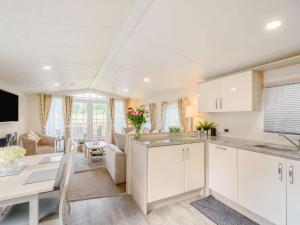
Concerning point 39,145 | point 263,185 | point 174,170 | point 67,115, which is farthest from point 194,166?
point 67,115

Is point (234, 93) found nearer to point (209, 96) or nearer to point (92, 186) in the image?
point (209, 96)

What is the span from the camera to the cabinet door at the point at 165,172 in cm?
233

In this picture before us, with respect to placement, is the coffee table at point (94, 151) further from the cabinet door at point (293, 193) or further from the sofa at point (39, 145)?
the cabinet door at point (293, 193)

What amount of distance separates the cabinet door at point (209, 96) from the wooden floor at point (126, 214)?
5.46 feet

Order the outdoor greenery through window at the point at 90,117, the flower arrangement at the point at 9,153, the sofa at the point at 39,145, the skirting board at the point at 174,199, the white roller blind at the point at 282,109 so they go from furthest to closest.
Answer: the outdoor greenery through window at the point at 90,117 → the sofa at the point at 39,145 → the skirting board at the point at 174,199 → the white roller blind at the point at 282,109 → the flower arrangement at the point at 9,153

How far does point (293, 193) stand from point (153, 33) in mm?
2435

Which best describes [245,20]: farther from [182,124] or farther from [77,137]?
[77,137]

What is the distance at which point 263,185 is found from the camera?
1986mm

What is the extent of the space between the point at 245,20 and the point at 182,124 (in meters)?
3.26

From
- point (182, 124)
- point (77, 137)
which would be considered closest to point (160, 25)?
point (182, 124)

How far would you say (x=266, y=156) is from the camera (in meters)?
1.97

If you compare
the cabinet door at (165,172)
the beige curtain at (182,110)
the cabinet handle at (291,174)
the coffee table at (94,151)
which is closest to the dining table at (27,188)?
the cabinet door at (165,172)

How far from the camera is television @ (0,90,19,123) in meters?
3.49

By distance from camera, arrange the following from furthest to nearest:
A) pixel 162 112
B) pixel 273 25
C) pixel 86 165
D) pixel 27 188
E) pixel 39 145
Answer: pixel 162 112, pixel 39 145, pixel 86 165, pixel 273 25, pixel 27 188
